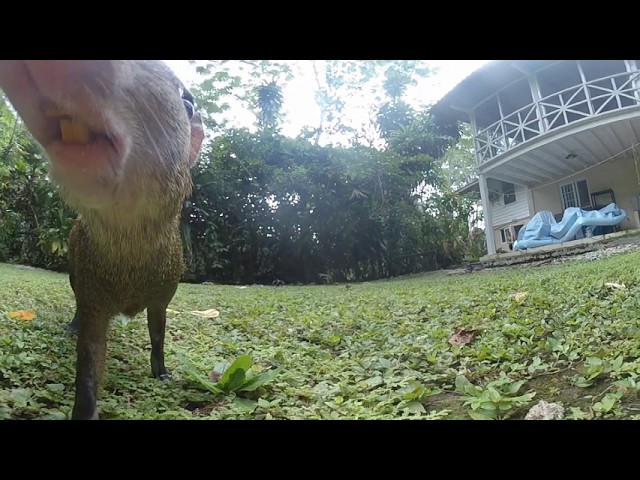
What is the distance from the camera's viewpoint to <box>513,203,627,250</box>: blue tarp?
1.95m

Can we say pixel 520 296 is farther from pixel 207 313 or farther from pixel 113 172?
pixel 113 172

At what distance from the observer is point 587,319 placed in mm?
1775

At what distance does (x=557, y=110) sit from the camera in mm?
2033

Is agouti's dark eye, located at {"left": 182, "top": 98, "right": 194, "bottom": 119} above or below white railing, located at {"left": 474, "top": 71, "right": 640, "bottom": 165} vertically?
below

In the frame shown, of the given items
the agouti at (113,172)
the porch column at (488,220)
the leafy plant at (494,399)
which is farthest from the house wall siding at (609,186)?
the agouti at (113,172)

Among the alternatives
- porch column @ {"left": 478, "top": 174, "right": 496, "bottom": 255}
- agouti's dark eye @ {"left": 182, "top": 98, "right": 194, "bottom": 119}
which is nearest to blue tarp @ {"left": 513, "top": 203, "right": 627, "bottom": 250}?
porch column @ {"left": 478, "top": 174, "right": 496, "bottom": 255}

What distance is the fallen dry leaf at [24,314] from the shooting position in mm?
1721

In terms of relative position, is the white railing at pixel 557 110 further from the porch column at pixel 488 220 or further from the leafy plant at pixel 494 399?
the leafy plant at pixel 494 399

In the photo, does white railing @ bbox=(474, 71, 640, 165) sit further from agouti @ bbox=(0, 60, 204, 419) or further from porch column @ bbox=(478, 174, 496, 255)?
agouti @ bbox=(0, 60, 204, 419)

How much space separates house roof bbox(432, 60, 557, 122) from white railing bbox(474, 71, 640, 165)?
0.51 ft

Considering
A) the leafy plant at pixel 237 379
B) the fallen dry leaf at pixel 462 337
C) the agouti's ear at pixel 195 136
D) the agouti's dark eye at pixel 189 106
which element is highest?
the agouti's dark eye at pixel 189 106
